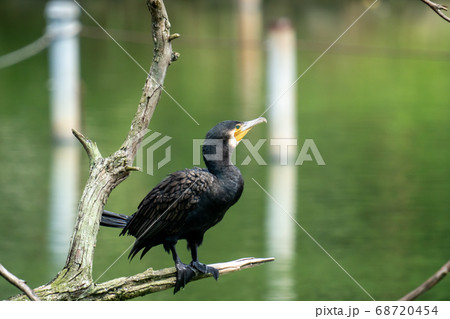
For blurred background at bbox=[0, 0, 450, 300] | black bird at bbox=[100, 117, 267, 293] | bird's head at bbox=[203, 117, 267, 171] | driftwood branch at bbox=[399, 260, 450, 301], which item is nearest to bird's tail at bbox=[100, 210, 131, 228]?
black bird at bbox=[100, 117, 267, 293]

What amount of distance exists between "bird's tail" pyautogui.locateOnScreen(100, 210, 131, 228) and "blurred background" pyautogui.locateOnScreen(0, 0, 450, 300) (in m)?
1.21

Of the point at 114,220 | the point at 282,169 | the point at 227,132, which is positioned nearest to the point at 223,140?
the point at 227,132

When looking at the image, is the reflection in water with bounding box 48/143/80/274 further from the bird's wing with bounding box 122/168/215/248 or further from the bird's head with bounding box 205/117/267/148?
the bird's head with bounding box 205/117/267/148

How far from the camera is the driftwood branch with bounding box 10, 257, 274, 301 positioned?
2734 mm

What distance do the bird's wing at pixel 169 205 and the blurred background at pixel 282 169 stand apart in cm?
107

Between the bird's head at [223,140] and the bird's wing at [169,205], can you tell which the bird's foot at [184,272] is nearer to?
the bird's wing at [169,205]

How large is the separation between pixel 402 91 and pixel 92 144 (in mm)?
12366

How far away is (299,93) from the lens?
46.4 feet

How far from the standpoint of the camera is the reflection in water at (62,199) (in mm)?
7654

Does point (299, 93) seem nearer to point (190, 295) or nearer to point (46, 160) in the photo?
point (46, 160)

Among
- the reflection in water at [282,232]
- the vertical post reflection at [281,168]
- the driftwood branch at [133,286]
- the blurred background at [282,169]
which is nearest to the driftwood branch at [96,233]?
the driftwood branch at [133,286]

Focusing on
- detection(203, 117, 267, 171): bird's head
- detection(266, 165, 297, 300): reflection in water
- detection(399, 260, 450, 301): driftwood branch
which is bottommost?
detection(266, 165, 297, 300): reflection in water

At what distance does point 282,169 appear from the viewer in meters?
10.0

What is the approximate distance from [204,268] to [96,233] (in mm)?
356
